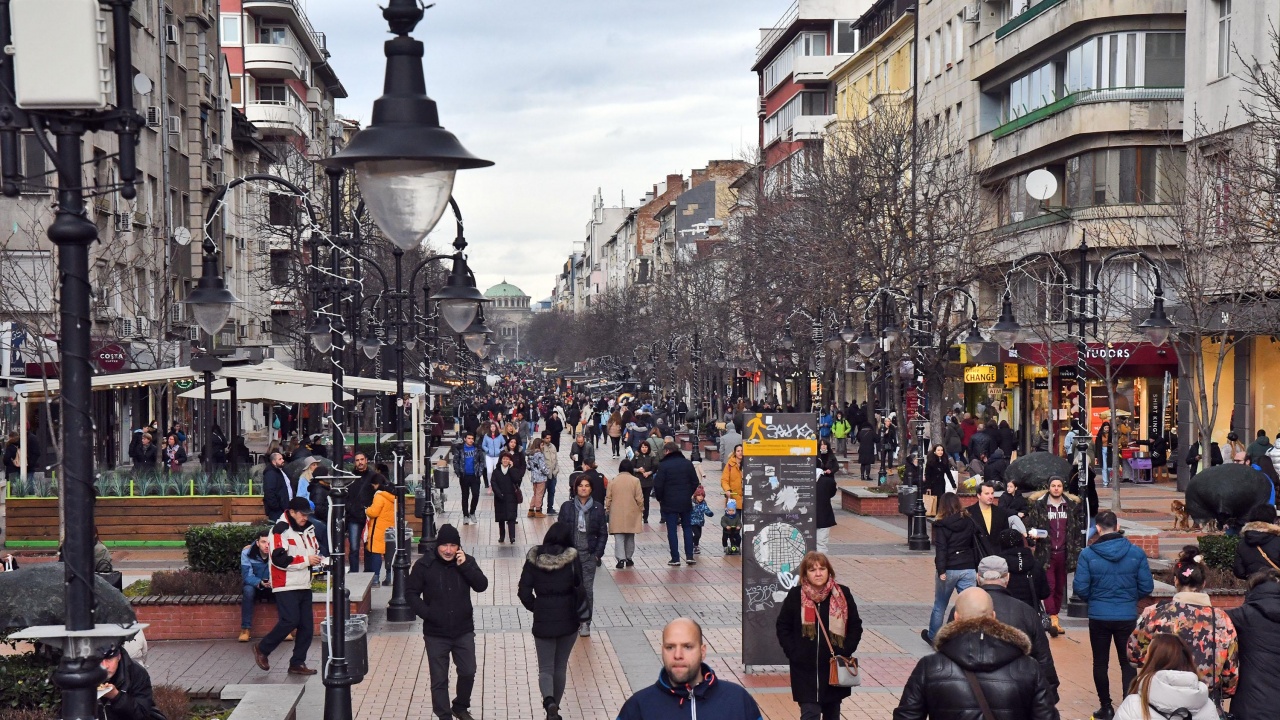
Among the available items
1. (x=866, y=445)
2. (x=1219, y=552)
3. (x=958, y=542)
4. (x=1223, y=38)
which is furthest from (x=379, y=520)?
(x=1223, y=38)

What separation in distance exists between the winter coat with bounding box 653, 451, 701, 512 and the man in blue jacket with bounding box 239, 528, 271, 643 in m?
7.04

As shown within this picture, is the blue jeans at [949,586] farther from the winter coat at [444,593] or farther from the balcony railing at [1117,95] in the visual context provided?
the balcony railing at [1117,95]

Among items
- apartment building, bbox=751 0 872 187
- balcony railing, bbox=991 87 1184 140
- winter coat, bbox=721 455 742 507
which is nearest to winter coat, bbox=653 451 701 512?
winter coat, bbox=721 455 742 507

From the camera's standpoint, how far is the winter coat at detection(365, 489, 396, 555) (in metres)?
18.6

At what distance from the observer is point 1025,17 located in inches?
1747

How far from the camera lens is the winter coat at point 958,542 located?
1326 centimetres

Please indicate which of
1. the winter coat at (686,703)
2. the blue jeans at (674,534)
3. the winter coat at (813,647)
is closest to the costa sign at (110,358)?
the blue jeans at (674,534)

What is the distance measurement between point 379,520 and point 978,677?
1299cm

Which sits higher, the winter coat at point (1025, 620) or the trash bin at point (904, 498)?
the winter coat at point (1025, 620)

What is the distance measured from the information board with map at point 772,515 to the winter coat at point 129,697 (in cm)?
612

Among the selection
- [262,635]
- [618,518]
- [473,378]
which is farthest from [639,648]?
[473,378]

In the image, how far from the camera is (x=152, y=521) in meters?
24.1

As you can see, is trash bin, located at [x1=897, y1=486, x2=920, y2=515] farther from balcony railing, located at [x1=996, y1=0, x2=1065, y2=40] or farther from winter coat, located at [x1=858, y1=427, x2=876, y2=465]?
Answer: balcony railing, located at [x1=996, y1=0, x2=1065, y2=40]

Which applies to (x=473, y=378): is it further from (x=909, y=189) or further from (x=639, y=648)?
(x=639, y=648)
